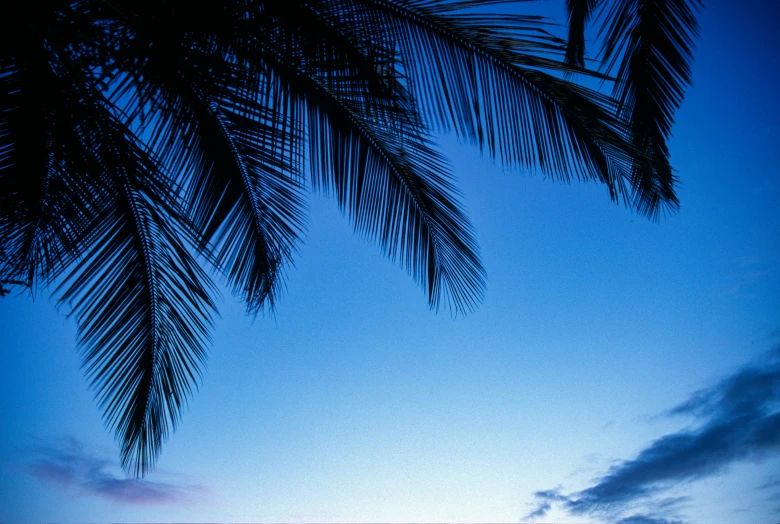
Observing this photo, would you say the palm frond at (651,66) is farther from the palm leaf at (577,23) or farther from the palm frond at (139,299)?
the palm frond at (139,299)

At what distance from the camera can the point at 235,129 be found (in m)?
2.76

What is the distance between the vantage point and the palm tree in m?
2.12

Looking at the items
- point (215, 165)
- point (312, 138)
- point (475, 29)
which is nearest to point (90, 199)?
point (215, 165)

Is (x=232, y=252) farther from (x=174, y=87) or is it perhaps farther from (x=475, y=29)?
(x=475, y=29)

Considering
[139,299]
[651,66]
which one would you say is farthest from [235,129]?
[651,66]

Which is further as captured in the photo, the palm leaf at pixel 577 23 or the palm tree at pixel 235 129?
the palm leaf at pixel 577 23

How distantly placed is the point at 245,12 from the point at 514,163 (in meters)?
1.50

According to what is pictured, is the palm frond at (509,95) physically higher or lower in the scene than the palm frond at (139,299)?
higher

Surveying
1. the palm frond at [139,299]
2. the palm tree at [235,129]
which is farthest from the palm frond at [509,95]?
the palm frond at [139,299]

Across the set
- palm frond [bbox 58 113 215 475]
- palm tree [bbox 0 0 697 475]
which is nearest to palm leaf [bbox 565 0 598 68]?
palm tree [bbox 0 0 697 475]

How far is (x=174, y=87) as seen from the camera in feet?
7.78

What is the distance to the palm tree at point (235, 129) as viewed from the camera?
2.12 metres

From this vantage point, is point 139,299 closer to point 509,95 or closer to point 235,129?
point 235,129

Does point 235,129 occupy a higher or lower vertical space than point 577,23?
lower
